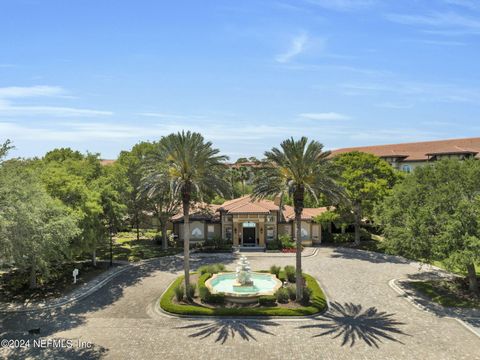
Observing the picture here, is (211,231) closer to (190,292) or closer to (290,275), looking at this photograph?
(290,275)

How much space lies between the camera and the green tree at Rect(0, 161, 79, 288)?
910 inches

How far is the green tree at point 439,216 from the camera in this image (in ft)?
84.8

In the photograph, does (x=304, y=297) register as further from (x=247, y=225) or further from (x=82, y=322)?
(x=247, y=225)

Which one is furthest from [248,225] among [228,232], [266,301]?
[266,301]

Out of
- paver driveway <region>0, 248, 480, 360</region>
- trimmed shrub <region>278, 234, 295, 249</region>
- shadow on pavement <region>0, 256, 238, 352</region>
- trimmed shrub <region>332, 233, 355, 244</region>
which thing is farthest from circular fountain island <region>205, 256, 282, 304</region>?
trimmed shrub <region>332, 233, 355, 244</region>

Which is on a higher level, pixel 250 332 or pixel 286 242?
pixel 286 242

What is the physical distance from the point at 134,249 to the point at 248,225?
15.3 metres

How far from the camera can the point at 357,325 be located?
23781mm

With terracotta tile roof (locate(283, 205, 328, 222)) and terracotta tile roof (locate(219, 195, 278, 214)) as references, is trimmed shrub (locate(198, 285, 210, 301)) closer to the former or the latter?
terracotta tile roof (locate(219, 195, 278, 214))

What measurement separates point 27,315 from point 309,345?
19415 millimetres

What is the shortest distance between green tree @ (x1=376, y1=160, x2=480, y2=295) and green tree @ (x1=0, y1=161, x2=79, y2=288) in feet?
85.2

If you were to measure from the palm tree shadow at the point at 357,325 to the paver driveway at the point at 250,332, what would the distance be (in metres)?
0.06

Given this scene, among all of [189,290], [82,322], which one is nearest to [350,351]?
[189,290]

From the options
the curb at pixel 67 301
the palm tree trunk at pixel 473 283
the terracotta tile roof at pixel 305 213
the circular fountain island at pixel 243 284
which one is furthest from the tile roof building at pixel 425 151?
the curb at pixel 67 301
